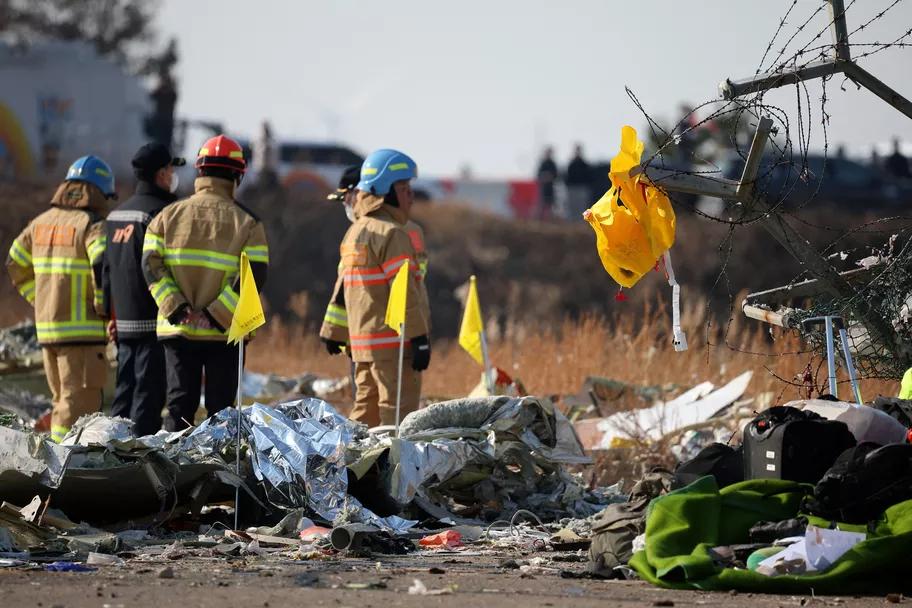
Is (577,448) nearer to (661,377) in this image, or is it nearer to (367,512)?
(367,512)

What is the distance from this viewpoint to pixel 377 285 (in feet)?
33.7

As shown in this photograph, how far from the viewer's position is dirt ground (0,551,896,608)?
548cm

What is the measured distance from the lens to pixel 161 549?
7047 mm

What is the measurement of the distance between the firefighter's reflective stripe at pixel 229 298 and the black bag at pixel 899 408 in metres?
4.08

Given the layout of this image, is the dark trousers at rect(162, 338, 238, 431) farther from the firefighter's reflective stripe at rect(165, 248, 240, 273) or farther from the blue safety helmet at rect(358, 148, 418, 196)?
the blue safety helmet at rect(358, 148, 418, 196)

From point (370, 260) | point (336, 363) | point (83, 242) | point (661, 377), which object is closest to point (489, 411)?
point (370, 260)

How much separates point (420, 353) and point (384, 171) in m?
1.37

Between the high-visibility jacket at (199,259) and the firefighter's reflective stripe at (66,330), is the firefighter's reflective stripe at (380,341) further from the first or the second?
the firefighter's reflective stripe at (66,330)

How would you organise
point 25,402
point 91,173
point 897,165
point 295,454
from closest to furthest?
point 295,454
point 91,173
point 25,402
point 897,165

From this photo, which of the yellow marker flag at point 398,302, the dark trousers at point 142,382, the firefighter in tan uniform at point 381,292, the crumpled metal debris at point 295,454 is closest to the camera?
the crumpled metal debris at point 295,454

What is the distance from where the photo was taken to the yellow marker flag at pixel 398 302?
29.8 feet

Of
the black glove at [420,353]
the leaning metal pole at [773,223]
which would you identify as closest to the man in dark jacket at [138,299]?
the black glove at [420,353]

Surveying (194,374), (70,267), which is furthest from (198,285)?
(70,267)

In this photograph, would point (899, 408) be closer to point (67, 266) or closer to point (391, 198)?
point (391, 198)
